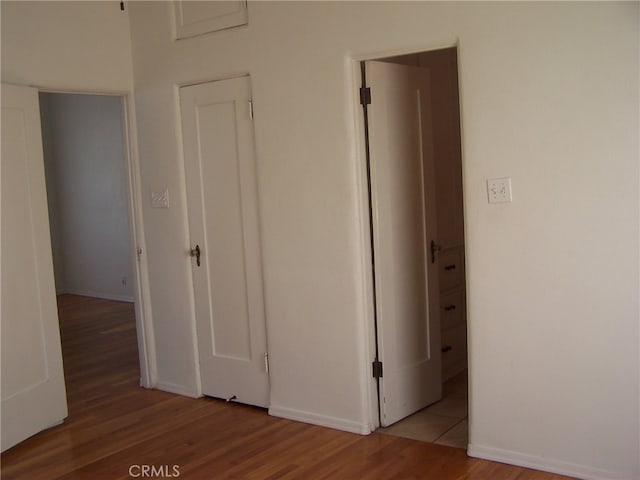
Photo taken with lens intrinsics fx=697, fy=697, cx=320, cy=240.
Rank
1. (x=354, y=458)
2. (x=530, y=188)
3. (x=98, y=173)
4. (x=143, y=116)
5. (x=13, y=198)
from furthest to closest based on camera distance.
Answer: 1. (x=98, y=173)
2. (x=143, y=116)
3. (x=13, y=198)
4. (x=354, y=458)
5. (x=530, y=188)

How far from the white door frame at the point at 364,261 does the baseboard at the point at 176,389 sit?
4.26ft

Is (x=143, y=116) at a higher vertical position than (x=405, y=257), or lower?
higher

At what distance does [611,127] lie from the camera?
289 cm

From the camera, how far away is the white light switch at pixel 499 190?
10.4 ft

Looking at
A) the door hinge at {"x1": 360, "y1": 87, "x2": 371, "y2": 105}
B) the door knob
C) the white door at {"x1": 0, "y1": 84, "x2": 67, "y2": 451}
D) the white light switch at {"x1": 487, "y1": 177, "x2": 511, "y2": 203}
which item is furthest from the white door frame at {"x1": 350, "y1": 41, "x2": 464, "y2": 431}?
the white door at {"x1": 0, "y1": 84, "x2": 67, "y2": 451}

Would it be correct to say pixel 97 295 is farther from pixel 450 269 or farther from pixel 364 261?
pixel 364 261

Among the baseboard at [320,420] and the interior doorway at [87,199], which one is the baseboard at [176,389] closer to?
the baseboard at [320,420]

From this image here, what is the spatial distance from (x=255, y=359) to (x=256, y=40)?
188cm

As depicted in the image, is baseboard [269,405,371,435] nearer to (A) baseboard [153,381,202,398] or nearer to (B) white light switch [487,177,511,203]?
(A) baseboard [153,381,202,398]

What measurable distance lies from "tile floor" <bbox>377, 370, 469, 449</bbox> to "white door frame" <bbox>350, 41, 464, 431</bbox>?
178 millimetres

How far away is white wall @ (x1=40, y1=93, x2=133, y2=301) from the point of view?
779cm

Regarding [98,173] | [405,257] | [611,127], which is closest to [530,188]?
[611,127]

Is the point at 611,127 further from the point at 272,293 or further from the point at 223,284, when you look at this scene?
the point at 223,284

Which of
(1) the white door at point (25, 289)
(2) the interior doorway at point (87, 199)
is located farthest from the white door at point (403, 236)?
(2) the interior doorway at point (87, 199)
